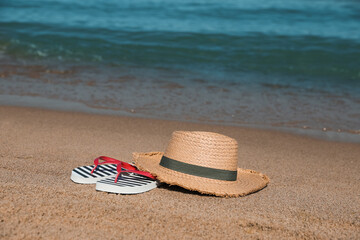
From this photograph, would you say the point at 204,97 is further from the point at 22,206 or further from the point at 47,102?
the point at 22,206

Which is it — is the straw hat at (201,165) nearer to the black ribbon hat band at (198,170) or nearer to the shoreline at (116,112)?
the black ribbon hat band at (198,170)

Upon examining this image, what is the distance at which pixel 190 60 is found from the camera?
1028 centimetres

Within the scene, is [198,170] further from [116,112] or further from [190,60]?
[190,60]

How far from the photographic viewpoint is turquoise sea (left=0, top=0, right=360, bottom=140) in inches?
246

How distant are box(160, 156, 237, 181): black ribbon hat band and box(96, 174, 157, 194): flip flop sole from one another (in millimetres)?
177

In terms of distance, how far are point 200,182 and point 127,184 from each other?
1.57 ft

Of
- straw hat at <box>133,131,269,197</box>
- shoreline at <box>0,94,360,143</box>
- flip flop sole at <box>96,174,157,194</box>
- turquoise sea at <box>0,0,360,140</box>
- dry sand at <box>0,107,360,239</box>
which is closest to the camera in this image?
dry sand at <box>0,107,360,239</box>

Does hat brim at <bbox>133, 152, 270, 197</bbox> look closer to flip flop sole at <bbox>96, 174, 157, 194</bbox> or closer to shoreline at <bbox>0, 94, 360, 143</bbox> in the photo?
flip flop sole at <bbox>96, 174, 157, 194</bbox>

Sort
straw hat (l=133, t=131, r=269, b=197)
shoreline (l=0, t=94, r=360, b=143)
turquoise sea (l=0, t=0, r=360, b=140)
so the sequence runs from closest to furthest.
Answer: straw hat (l=133, t=131, r=269, b=197) → shoreline (l=0, t=94, r=360, b=143) → turquoise sea (l=0, t=0, r=360, b=140)

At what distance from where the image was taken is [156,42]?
11.7 meters

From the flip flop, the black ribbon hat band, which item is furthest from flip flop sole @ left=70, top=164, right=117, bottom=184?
the black ribbon hat band

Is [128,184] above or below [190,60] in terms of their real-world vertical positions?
above

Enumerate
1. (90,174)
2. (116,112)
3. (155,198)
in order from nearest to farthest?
(155,198) < (90,174) < (116,112)

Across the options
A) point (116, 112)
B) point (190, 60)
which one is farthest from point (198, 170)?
point (190, 60)
